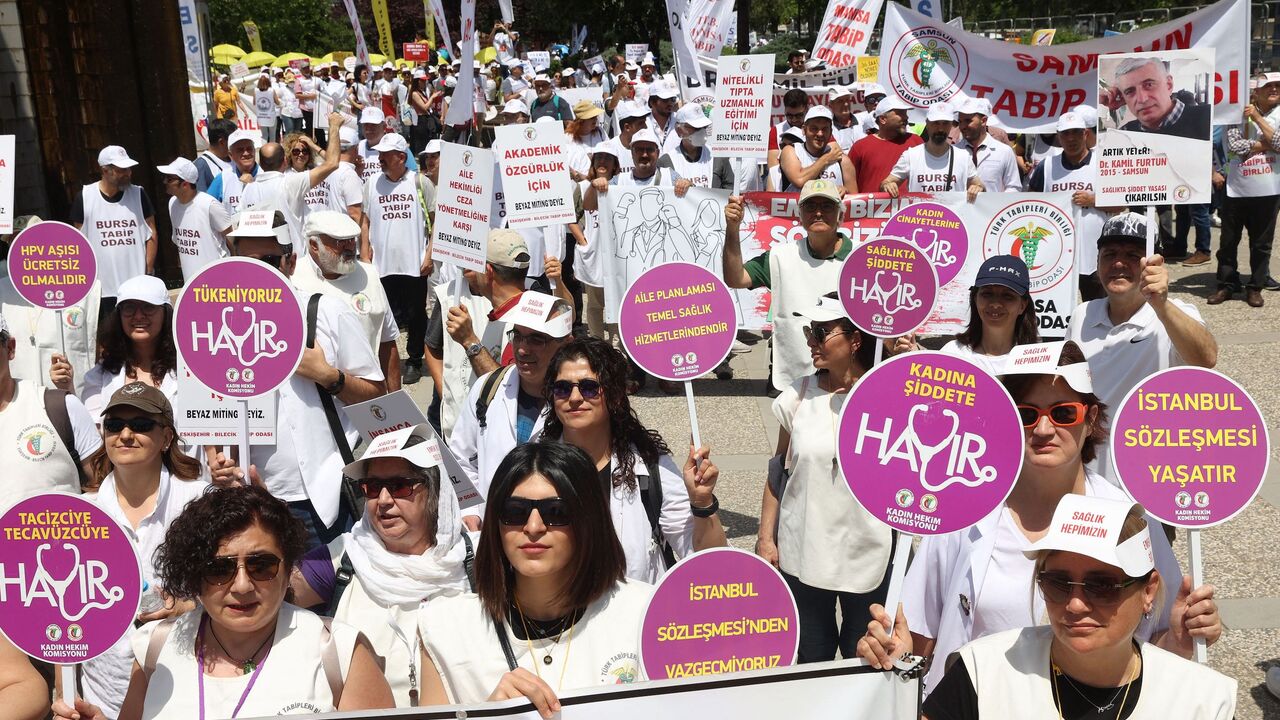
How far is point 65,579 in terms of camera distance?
130 inches

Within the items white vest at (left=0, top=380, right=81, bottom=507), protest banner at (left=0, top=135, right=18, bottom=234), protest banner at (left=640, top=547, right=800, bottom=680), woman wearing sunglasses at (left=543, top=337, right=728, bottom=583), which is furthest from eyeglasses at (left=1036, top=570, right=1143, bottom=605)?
protest banner at (left=0, top=135, right=18, bottom=234)

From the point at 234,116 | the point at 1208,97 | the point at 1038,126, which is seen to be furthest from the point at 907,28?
the point at 234,116

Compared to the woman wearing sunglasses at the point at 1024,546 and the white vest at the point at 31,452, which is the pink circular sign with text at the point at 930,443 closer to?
the woman wearing sunglasses at the point at 1024,546

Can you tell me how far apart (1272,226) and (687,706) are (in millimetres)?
11271

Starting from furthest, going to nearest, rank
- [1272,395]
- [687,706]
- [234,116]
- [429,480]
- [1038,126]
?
[234,116] < [1038,126] < [1272,395] < [429,480] < [687,706]

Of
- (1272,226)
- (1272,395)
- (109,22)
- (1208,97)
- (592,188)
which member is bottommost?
(1272,395)

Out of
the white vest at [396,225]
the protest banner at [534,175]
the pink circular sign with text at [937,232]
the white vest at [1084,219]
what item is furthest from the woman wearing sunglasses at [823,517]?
the white vest at [396,225]

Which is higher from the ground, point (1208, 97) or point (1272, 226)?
point (1208, 97)

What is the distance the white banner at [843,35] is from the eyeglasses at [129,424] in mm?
12404

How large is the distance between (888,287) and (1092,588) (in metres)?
2.61

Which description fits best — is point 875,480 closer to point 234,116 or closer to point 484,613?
point 484,613

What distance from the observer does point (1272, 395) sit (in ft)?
31.3

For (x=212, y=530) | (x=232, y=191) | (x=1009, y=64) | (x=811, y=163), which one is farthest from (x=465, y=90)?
(x=212, y=530)

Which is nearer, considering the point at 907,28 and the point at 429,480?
the point at 429,480
